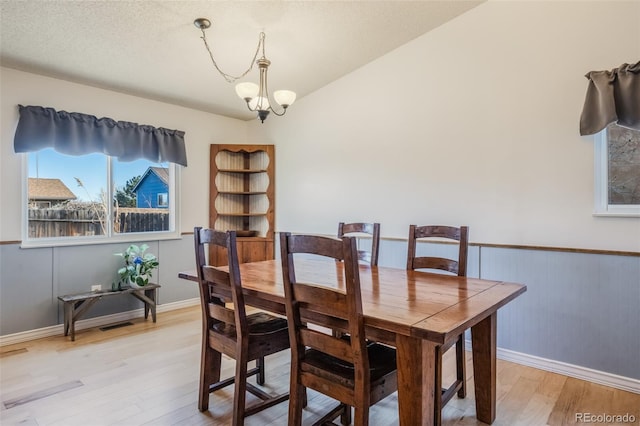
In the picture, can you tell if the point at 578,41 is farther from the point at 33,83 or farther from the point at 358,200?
the point at 33,83

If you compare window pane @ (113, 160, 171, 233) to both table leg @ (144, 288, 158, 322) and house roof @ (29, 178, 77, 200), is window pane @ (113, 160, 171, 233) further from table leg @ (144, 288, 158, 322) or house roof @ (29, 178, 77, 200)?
table leg @ (144, 288, 158, 322)

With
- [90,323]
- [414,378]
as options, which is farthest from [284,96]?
[90,323]

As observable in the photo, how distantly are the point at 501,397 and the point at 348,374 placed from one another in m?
1.33

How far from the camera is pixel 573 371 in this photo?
100 inches

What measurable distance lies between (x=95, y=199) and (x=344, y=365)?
3.31 meters

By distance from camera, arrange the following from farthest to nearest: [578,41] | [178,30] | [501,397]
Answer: [178,30] < [578,41] < [501,397]

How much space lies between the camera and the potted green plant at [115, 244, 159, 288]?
3691 mm

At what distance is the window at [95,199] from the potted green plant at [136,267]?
0.24m

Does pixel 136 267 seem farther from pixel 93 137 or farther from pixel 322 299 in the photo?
pixel 322 299

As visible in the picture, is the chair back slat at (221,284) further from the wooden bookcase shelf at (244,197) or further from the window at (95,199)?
the wooden bookcase shelf at (244,197)

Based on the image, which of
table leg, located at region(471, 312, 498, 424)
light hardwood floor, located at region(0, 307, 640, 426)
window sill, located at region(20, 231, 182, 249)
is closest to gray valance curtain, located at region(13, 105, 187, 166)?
window sill, located at region(20, 231, 182, 249)

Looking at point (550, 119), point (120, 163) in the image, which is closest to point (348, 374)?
point (550, 119)

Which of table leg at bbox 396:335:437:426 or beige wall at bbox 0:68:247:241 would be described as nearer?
table leg at bbox 396:335:437:426

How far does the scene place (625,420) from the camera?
6.59 feet
